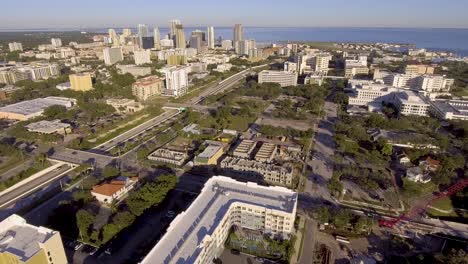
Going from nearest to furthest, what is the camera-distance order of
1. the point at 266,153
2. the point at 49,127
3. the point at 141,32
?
the point at 266,153, the point at 49,127, the point at 141,32

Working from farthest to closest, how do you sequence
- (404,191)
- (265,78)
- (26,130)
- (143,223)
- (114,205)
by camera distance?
(265,78), (26,130), (404,191), (114,205), (143,223)

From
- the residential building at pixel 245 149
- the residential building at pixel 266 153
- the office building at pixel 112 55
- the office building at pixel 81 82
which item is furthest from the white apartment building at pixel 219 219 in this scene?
the office building at pixel 112 55

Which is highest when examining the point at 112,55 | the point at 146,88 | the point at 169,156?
the point at 112,55

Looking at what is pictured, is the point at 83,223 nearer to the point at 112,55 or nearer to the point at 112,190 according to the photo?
the point at 112,190

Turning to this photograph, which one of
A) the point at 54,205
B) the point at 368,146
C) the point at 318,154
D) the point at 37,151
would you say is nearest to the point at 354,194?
the point at 318,154

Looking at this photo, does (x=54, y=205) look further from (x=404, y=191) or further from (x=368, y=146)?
A: (x=368, y=146)

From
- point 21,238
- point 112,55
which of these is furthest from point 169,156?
point 112,55
